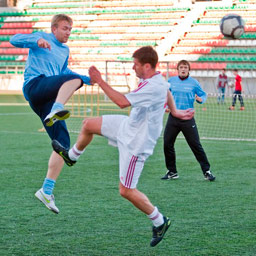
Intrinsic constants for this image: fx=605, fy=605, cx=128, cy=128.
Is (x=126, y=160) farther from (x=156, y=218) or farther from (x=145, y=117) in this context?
(x=156, y=218)

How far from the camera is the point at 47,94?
21.1 ft

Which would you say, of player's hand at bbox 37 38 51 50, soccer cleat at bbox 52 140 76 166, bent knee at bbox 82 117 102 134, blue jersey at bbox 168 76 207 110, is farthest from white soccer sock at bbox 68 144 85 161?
blue jersey at bbox 168 76 207 110

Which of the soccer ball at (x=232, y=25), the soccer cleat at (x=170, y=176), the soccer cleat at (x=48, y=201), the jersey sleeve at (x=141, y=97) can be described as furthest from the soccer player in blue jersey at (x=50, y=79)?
the soccer ball at (x=232, y=25)

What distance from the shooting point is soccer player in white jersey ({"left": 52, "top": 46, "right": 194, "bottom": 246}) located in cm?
534

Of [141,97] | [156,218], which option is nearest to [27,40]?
[141,97]

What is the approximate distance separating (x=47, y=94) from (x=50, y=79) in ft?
0.54

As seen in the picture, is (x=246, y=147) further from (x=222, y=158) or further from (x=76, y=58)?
(x=76, y=58)

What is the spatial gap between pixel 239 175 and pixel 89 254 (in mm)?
5251

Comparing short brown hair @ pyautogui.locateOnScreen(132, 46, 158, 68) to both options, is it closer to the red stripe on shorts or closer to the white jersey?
the white jersey

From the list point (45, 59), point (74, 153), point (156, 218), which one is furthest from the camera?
point (45, 59)

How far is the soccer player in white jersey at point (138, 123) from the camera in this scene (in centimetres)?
534

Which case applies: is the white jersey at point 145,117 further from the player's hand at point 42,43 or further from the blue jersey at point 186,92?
the blue jersey at point 186,92

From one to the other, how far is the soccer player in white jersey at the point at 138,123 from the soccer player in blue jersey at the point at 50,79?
796 millimetres

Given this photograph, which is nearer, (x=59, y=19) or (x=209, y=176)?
(x=59, y=19)
